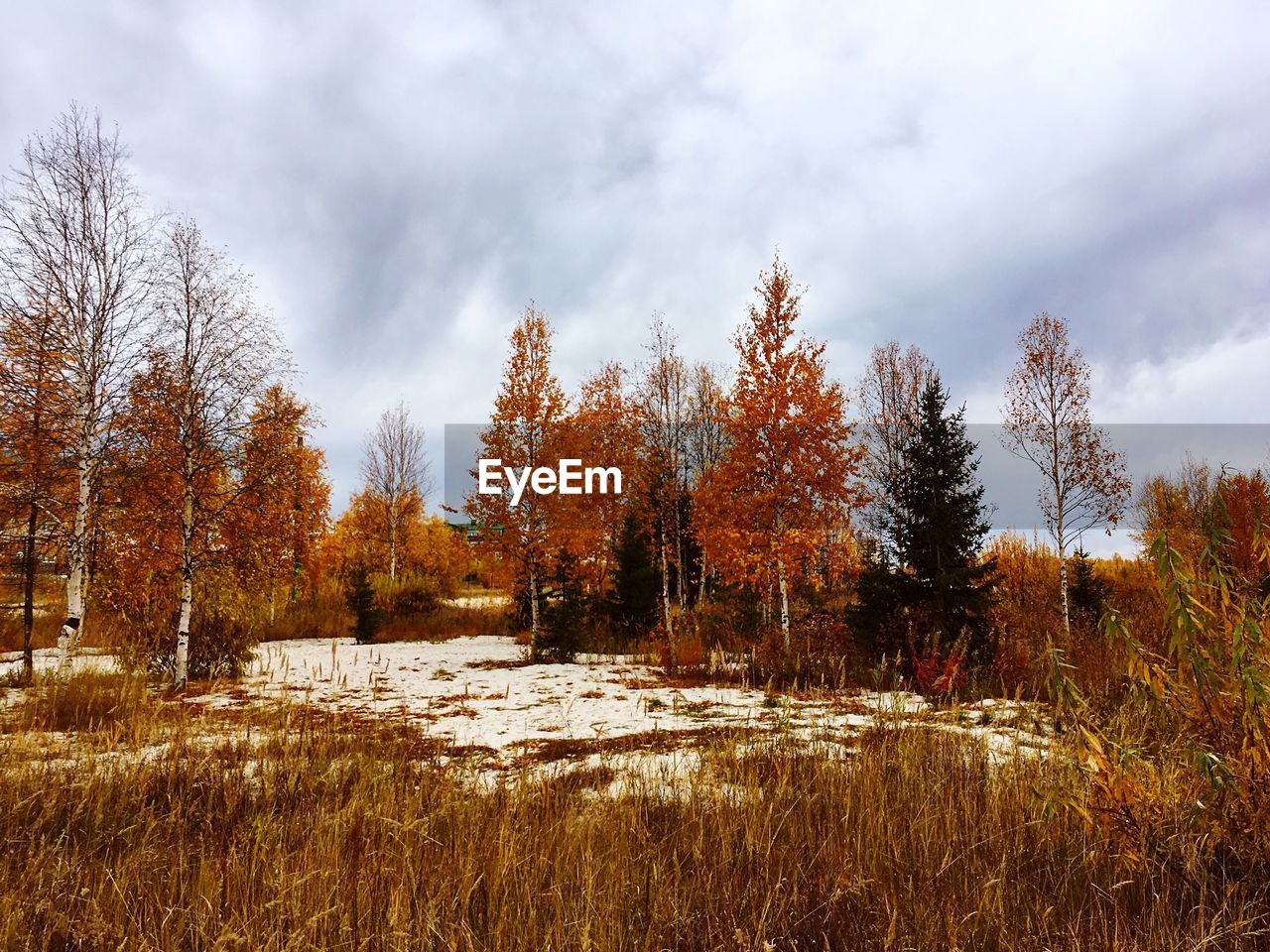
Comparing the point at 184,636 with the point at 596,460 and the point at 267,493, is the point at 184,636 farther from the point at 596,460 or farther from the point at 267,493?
the point at 596,460

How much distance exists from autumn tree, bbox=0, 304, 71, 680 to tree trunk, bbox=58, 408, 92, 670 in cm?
31

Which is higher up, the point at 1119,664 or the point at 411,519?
the point at 411,519

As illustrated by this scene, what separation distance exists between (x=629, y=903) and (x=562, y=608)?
41.1ft

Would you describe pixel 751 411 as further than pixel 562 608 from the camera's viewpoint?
No

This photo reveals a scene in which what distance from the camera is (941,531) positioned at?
34.9ft

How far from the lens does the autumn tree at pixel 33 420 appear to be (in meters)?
10.1

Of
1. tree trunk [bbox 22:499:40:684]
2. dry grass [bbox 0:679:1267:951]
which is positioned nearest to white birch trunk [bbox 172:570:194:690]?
tree trunk [bbox 22:499:40:684]

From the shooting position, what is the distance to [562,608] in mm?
15016

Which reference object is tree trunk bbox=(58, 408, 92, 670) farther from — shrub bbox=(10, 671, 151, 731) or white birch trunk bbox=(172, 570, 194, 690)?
white birch trunk bbox=(172, 570, 194, 690)

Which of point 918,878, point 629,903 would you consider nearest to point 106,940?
point 629,903

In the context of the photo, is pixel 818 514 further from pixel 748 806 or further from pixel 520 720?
pixel 748 806

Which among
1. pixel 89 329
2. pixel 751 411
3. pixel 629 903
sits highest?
pixel 89 329

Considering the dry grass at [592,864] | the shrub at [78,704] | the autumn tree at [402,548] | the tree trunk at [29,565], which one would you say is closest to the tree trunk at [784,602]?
the dry grass at [592,864]

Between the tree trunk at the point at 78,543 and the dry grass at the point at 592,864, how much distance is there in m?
7.34
